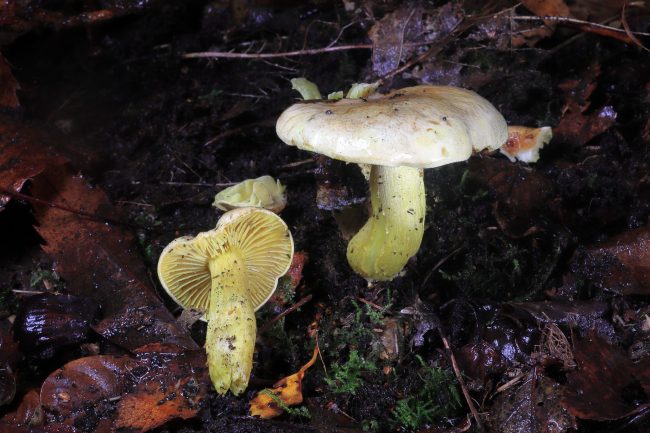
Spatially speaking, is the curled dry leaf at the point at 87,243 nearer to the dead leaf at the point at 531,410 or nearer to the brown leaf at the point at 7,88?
the brown leaf at the point at 7,88

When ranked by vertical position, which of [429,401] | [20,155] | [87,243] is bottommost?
[429,401]

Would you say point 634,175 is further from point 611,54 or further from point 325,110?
point 325,110

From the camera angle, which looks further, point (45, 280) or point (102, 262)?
point (45, 280)

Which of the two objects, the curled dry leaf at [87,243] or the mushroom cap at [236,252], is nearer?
the mushroom cap at [236,252]

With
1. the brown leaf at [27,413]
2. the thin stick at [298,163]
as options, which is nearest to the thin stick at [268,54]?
the thin stick at [298,163]

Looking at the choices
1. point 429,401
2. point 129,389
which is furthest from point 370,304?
point 129,389

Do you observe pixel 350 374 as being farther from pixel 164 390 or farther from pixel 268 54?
pixel 268 54

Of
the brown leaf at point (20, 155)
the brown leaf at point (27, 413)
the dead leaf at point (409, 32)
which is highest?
the dead leaf at point (409, 32)
